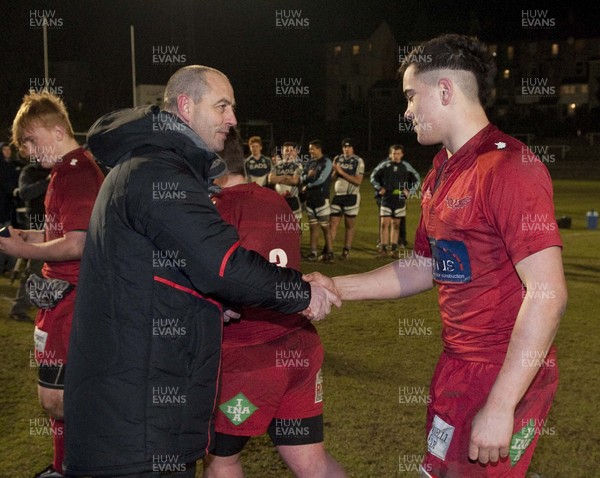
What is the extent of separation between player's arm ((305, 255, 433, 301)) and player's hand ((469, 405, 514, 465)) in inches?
38.5

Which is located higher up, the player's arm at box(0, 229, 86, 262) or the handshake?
the player's arm at box(0, 229, 86, 262)

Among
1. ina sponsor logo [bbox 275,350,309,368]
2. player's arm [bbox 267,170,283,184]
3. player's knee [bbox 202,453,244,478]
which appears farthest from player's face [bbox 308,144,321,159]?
player's knee [bbox 202,453,244,478]

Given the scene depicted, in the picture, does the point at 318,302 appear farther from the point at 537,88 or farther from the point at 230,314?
the point at 537,88

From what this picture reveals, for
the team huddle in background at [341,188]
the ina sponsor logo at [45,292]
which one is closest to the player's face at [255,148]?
the team huddle in background at [341,188]

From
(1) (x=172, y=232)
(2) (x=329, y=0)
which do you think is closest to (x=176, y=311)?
(1) (x=172, y=232)

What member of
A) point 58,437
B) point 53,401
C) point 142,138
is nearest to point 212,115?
point 142,138

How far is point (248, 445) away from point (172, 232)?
10.6ft

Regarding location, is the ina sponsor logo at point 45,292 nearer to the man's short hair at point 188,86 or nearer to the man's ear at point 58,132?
the man's ear at point 58,132

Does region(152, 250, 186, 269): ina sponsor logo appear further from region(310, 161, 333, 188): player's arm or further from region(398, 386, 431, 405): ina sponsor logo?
region(310, 161, 333, 188): player's arm

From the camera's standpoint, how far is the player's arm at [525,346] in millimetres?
2352

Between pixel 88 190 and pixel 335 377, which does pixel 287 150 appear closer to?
pixel 335 377

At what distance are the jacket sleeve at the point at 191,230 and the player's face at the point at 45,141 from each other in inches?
84.5

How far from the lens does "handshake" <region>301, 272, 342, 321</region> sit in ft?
10.3

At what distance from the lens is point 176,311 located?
263 centimetres
